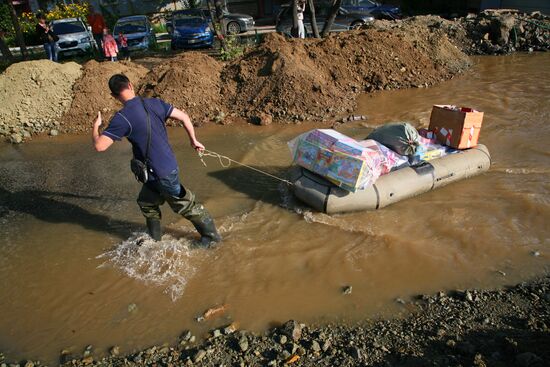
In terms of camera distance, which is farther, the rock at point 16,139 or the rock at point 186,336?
the rock at point 16,139

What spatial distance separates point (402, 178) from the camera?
5.34 metres

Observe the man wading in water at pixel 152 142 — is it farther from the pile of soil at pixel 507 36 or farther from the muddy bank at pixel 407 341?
the pile of soil at pixel 507 36

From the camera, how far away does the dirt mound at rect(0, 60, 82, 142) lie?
377 inches

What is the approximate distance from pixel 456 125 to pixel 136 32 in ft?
48.6

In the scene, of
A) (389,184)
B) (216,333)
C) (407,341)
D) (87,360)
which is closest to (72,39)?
(389,184)

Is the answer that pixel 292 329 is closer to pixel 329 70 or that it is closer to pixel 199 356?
pixel 199 356

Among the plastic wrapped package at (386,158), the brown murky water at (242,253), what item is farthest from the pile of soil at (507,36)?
the plastic wrapped package at (386,158)

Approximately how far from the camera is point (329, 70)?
10.5m

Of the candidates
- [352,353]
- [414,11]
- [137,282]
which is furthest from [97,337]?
[414,11]

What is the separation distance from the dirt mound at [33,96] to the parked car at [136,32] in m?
6.45

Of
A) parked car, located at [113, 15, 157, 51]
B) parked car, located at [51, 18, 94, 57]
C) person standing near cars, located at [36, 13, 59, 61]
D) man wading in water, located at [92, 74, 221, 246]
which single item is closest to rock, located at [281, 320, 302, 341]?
man wading in water, located at [92, 74, 221, 246]

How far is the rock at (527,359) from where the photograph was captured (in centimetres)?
280

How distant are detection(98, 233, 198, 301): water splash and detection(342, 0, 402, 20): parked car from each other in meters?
16.5

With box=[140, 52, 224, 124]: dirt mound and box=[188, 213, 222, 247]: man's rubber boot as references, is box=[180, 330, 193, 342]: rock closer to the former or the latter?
box=[188, 213, 222, 247]: man's rubber boot
